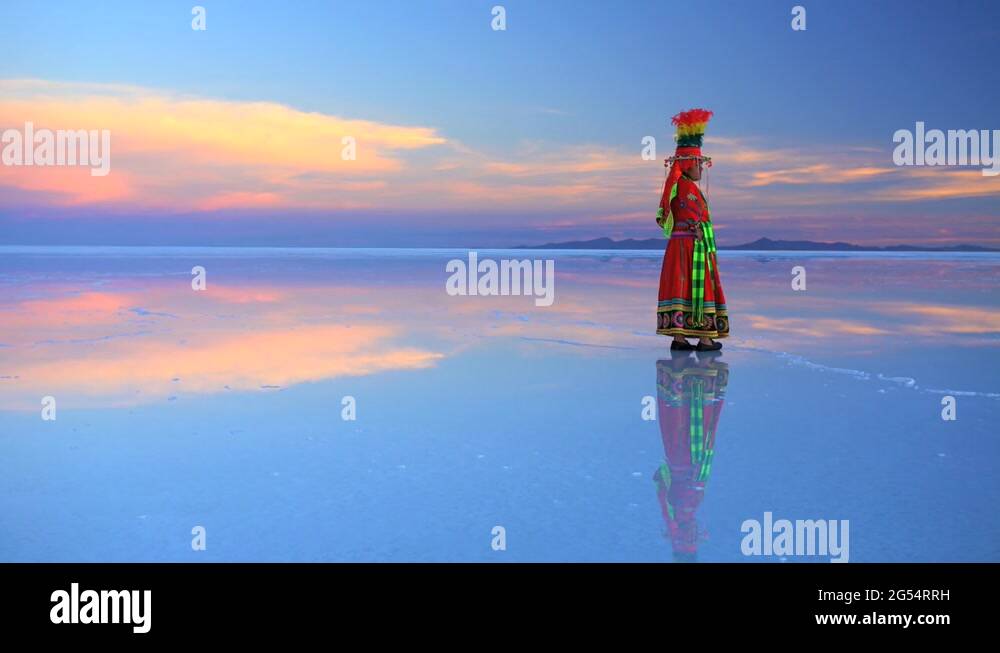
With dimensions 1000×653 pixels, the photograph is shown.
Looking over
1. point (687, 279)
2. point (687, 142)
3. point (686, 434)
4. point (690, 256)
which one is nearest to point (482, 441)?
point (686, 434)

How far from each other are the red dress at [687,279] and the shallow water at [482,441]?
0.32 m

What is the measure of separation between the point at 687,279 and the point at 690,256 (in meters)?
0.22

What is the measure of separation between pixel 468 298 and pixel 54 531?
10.9 meters

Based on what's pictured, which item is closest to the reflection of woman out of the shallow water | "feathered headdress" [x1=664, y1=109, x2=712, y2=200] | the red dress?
the shallow water

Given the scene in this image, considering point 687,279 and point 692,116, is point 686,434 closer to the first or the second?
point 687,279

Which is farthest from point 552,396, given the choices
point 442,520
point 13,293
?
point 13,293

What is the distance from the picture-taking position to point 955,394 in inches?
211

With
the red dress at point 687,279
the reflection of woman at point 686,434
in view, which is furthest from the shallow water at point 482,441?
the red dress at point 687,279

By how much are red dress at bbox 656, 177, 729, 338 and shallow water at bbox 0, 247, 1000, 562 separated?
32 centimetres

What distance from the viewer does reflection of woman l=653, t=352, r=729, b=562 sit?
10.0 feet

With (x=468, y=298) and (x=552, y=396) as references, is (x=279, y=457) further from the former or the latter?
(x=468, y=298)

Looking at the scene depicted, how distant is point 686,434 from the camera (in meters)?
4.34

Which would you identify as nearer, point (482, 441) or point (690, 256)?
point (482, 441)

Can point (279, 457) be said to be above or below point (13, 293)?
below
